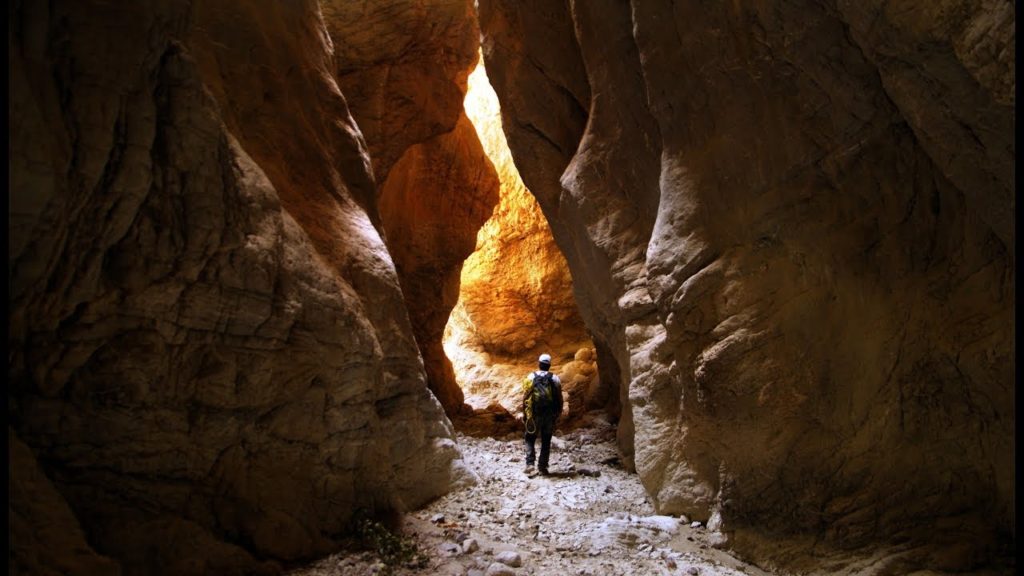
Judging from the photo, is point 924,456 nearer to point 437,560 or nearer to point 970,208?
point 970,208

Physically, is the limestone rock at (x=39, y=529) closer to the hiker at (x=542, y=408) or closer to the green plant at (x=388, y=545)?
the green plant at (x=388, y=545)

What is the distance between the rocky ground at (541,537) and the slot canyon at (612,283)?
0.86 ft

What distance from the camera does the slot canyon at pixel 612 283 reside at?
3.46 m

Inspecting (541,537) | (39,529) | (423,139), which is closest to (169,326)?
(39,529)

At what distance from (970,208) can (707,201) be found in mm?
1890

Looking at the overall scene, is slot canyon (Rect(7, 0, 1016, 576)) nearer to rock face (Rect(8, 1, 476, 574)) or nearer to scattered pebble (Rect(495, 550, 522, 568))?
rock face (Rect(8, 1, 476, 574))

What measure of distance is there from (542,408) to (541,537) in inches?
118

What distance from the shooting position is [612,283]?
7.69 metres

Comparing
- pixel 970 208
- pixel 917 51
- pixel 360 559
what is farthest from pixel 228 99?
pixel 970 208

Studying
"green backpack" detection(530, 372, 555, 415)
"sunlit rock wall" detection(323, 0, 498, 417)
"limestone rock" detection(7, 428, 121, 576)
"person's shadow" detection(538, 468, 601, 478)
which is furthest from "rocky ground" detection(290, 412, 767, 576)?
"sunlit rock wall" detection(323, 0, 498, 417)

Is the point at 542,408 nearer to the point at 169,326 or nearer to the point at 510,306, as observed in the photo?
the point at 169,326

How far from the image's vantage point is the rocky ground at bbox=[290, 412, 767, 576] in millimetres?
4754

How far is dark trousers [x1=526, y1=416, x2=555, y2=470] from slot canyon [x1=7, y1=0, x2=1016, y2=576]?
5.24 ft

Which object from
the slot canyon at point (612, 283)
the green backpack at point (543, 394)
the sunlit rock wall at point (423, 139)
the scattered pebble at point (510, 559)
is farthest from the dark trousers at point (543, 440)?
the sunlit rock wall at point (423, 139)
